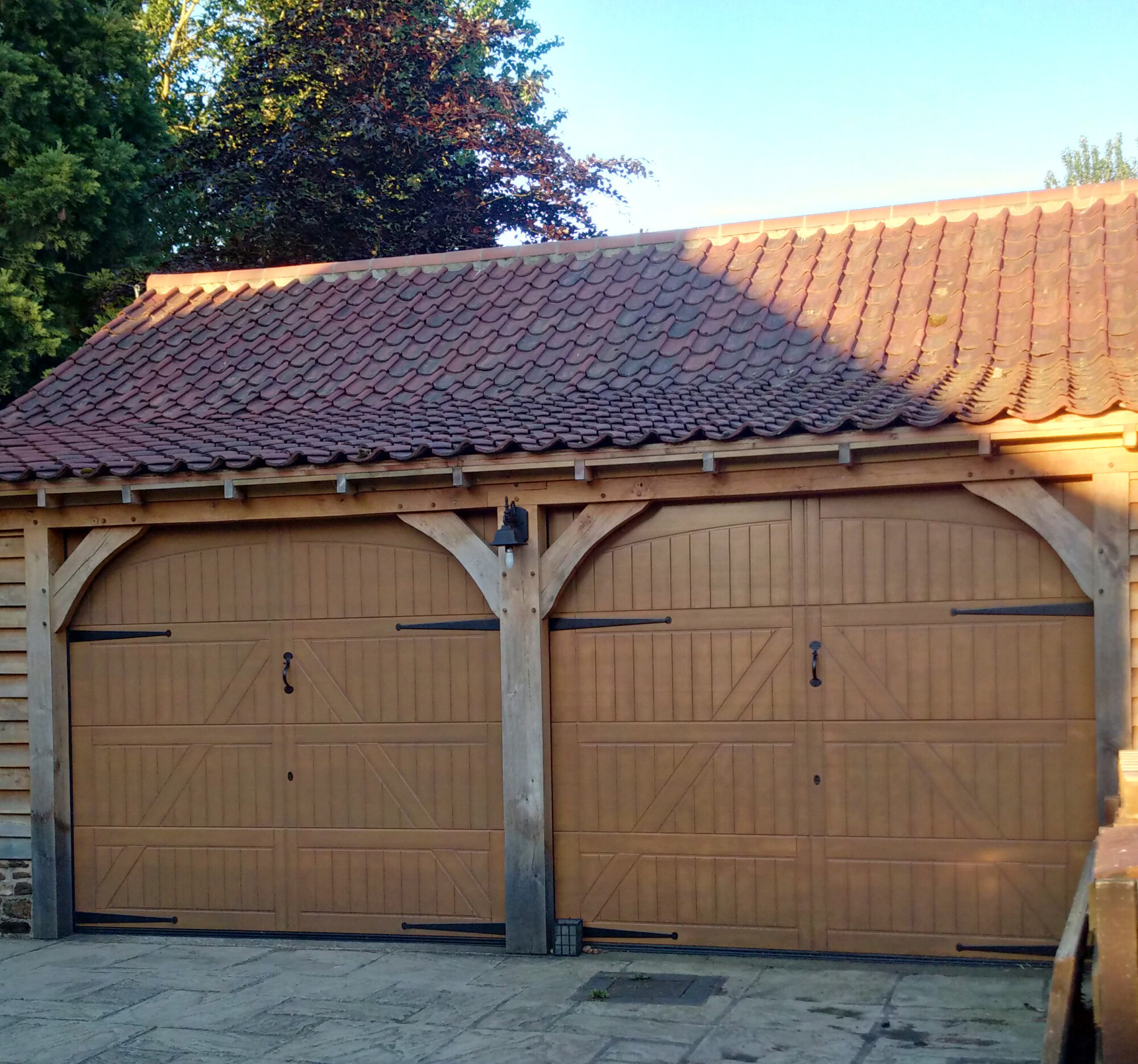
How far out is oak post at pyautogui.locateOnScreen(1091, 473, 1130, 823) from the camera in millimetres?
6414

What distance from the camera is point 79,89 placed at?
48.2ft

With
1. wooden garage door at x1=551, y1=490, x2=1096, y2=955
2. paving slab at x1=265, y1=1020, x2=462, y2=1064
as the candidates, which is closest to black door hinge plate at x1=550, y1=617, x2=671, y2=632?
wooden garage door at x1=551, y1=490, x2=1096, y2=955

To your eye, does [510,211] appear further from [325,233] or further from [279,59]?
[279,59]

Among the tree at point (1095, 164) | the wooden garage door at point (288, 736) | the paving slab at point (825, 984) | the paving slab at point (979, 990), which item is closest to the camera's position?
the paving slab at point (979, 990)

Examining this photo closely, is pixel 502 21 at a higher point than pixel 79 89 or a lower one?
higher

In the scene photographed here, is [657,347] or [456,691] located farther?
[657,347]

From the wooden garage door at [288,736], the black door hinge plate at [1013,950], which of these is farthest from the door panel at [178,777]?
the black door hinge plate at [1013,950]

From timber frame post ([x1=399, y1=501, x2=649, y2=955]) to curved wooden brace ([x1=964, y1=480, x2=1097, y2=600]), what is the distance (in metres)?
1.99

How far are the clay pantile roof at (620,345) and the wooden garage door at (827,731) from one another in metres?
0.74

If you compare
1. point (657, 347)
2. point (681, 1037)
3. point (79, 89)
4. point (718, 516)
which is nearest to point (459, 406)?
point (657, 347)

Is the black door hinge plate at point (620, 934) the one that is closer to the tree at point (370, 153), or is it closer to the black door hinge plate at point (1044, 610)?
the black door hinge plate at point (1044, 610)

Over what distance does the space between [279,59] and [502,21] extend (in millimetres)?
3310

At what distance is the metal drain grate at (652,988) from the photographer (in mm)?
6328

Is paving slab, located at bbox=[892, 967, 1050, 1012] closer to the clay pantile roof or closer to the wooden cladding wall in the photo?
the clay pantile roof
